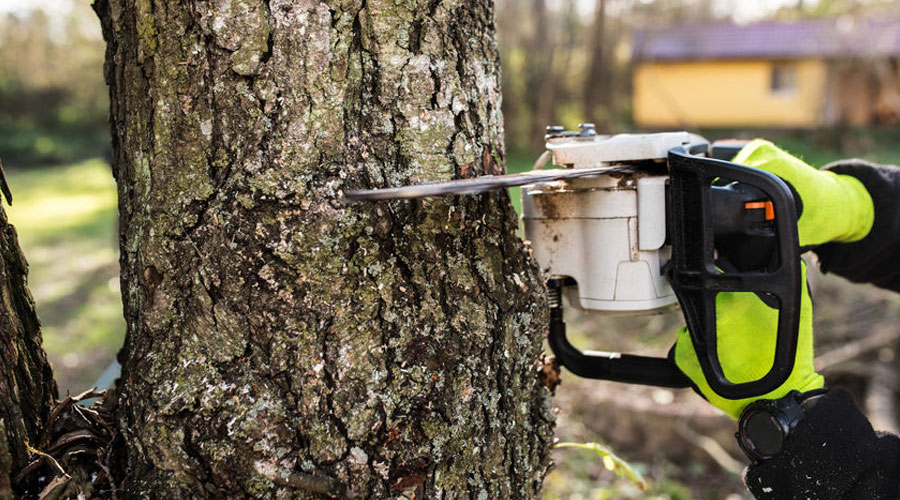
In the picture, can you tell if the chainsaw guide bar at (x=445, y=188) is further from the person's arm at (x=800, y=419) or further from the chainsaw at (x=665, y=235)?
the person's arm at (x=800, y=419)

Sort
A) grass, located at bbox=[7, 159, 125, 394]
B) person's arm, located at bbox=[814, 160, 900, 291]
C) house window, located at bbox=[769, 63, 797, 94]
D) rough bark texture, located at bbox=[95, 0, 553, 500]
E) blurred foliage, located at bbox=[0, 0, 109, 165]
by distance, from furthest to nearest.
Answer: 1. blurred foliage, located at bbox=[0, 0, 109, 165]
2. house window, located at bbox=[769, 63, 797, 94]
3. grass, located at bbox=[7, 159, 125, 394]
4. person's arm, located at bbox=[814, 160, 900, 291]
5. rough bark texture, located at bbox=[95, 0, 553, 500]

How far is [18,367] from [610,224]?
1.03 metres

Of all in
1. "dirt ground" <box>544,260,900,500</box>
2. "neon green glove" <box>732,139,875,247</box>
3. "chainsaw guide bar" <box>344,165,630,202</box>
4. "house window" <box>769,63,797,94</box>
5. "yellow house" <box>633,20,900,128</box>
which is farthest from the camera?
"house window" <box>769,63,797,94</box>

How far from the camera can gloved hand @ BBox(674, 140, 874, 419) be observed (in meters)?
1.22

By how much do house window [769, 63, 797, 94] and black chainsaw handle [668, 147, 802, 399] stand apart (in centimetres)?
2061

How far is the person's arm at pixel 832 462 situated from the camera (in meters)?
1.20

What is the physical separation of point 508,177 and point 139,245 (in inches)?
24.2

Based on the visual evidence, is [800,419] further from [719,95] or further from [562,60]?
[719,95]

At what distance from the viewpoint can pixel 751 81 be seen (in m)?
19.2

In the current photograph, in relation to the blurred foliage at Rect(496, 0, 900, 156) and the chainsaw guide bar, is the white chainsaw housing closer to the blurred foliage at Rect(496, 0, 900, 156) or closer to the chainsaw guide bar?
the chainsaw guide bar

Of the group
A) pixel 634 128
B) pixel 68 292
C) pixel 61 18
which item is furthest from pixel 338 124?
pixel 61 18


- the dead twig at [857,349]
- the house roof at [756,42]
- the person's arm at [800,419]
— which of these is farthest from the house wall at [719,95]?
the person's arm at [800,419]

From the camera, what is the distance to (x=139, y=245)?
111 cm

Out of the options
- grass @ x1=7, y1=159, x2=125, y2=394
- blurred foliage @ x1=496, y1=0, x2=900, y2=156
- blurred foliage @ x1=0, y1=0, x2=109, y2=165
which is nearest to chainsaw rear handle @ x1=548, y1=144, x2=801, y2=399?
grass @ x1=7, y1=159, x2=125, y2=394
